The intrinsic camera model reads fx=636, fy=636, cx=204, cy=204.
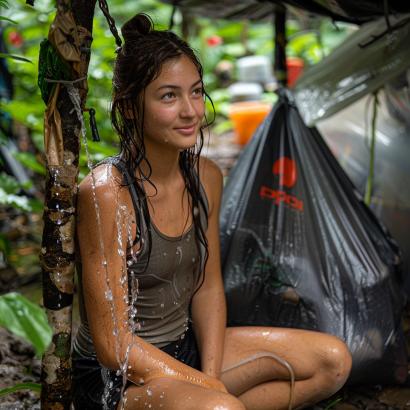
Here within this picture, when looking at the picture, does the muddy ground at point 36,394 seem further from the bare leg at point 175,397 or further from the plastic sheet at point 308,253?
the bare leg at point 175,397

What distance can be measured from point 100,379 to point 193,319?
14.7 inches

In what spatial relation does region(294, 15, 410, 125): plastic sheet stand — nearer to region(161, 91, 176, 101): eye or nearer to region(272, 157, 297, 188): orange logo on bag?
region(272, 157, 297, 188): orange logo on bag

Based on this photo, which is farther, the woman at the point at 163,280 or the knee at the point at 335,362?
the knee at the point at 335,362

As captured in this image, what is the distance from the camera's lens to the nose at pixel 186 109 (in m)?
1.80

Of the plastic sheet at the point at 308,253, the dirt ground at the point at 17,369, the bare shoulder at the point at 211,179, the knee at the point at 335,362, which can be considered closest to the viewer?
the knee at the point at 335,362

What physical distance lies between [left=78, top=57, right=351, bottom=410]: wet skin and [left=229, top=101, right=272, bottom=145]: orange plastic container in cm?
399

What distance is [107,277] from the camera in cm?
175

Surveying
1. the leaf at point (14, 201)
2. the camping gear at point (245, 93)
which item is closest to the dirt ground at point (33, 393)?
the leaf at point (14, 201)

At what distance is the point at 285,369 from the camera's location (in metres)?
2.02

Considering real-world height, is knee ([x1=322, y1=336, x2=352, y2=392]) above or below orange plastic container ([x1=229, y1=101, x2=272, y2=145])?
below

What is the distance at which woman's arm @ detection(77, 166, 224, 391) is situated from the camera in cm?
174

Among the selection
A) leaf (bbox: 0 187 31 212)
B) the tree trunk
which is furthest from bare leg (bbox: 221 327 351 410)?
leaf (bbox: 0 187 31 212)

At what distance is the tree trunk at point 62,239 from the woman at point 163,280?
0.09m

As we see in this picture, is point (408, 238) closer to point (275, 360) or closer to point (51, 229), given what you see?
point (275, 360)
